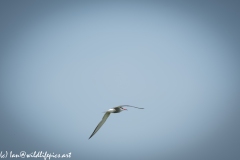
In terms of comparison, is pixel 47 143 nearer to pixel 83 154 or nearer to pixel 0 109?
pixel 83 154

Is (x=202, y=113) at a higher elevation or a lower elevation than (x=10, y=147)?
higher

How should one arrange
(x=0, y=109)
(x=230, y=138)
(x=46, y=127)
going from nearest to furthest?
(x=230, y=138) → (x=46, y=127) → (x=0, y=109)

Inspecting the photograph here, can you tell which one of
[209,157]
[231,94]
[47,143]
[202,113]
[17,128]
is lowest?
[209,157]

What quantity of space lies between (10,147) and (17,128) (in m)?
34.7

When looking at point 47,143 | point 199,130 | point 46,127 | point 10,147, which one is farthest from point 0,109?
point 199,130

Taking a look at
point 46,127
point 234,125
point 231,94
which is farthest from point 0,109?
point 231,94

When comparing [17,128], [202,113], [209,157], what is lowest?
[209,157]

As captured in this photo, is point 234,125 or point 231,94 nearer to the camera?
point 234,125

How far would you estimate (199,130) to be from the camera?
109m

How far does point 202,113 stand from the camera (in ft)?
471

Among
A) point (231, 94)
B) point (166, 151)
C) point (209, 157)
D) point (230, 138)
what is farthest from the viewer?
point (231, 94)

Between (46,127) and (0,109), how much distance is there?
27276 millimetres

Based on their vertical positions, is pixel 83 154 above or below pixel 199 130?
below

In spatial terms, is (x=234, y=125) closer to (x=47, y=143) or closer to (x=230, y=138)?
(x=230, y=138)
